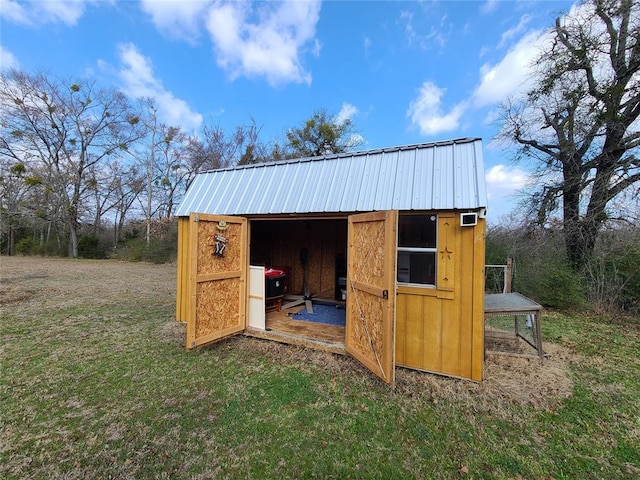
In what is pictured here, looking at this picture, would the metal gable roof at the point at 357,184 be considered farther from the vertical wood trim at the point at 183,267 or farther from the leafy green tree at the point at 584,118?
the leafy green tree at the point at 584,118

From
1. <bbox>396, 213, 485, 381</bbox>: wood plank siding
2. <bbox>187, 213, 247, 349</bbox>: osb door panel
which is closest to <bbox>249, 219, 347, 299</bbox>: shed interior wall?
<bbox>187, 213, 247, 349</bbox>: osb door panel

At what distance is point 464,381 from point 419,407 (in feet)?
2.64

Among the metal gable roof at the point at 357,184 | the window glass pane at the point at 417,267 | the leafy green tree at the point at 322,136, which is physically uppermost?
the leafy green tree at the point at 322,136

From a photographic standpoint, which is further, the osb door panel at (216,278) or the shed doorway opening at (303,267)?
the shed doorway opening at (303,267)

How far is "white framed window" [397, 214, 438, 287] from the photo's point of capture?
134 inches

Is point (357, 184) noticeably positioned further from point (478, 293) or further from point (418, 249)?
point (478, 293)

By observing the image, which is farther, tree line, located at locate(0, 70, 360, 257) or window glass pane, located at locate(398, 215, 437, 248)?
tree line, located at locate(0, 70, 360, 257)

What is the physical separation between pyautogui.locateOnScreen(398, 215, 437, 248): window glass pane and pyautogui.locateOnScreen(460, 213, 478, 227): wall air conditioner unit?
12.4 inches

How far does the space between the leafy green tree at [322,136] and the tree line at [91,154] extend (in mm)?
58

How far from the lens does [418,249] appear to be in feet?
11.4

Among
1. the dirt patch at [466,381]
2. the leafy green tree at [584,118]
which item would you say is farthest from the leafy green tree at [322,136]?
the dirt patch at [466,381]

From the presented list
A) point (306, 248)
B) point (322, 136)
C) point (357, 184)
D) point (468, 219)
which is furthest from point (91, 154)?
point (468, 219)

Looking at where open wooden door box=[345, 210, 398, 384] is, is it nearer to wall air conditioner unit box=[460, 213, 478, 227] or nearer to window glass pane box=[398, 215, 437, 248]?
window glass pane box=[398, 215, 437, 248]

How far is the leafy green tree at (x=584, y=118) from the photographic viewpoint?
676cm
